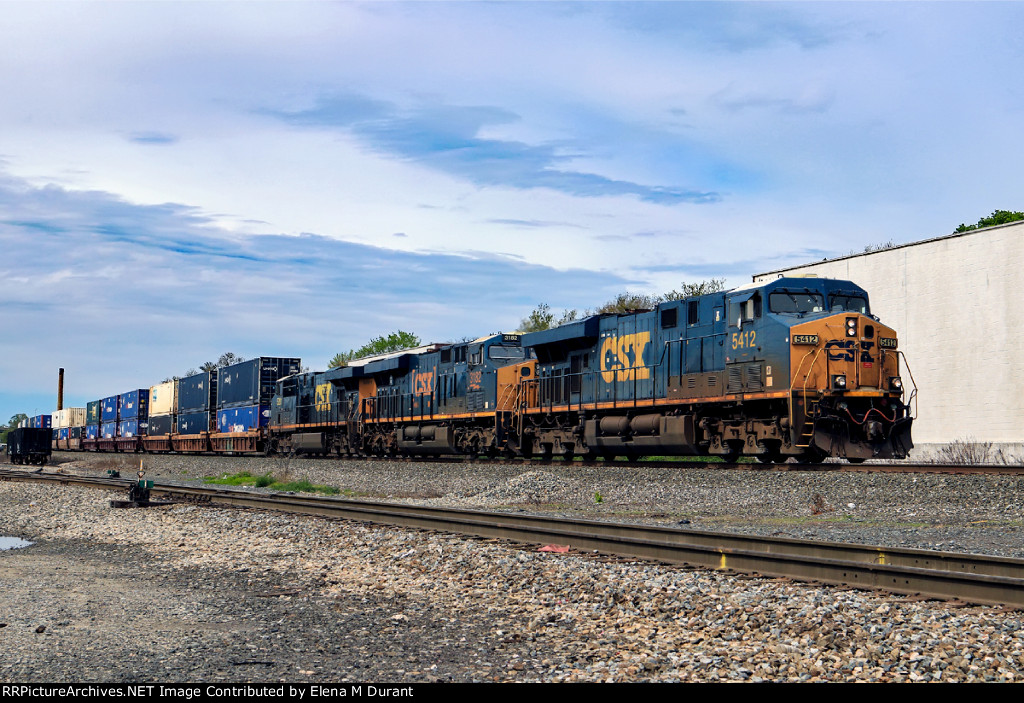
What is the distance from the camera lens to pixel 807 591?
712 cm

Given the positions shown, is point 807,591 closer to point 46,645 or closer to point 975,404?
point 46,645

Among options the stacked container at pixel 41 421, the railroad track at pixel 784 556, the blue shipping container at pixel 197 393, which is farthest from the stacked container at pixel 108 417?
the railroad track at pixel 784 556

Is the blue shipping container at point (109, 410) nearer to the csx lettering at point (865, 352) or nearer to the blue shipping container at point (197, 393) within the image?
the blue shipping container at point (197, 393)

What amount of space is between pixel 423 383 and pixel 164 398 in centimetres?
2715

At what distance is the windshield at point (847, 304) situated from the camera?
59.7 ft

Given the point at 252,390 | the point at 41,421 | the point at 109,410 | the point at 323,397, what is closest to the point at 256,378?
the point at 252,390

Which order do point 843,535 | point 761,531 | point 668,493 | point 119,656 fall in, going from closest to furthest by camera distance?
point 119,656 < point 843,535 < point 761,531 < point 668,493

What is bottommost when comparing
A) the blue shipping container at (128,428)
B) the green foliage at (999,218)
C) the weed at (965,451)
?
the weed at (965,451)

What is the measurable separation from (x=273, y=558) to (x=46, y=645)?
14.7 ft

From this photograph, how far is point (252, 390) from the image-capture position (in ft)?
138

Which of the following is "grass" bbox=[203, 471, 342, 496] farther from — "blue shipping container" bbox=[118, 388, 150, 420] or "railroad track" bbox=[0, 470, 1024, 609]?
"blue shipping container" bbox=[118, 388, 150, 420]

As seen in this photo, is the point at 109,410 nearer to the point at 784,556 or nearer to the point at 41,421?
the point at 41,421

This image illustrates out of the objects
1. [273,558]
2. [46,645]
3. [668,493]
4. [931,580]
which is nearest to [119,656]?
[46,645]

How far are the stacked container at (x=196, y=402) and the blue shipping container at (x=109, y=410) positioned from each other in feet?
33.9
